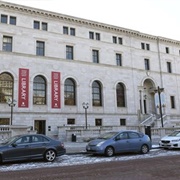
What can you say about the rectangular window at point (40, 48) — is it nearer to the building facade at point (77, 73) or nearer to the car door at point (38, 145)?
the building facade at point (77, 73)

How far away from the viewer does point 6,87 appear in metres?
28.5

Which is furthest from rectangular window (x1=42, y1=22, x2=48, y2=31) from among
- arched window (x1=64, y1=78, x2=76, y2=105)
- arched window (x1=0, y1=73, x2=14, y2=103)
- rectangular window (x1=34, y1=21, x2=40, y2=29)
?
arched window (x1=0, y1=73, x2=14, y2=103)

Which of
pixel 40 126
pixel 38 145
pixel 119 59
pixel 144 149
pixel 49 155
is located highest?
pixel 119 59

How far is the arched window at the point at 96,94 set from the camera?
34.2 meters

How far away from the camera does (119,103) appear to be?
118ft

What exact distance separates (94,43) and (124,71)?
6777 millimetres

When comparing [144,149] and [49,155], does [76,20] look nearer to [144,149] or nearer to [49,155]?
[144,149]

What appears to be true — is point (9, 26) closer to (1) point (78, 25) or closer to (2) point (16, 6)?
(2) point (16, 6)

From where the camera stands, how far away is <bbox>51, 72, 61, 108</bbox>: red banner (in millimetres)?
30700

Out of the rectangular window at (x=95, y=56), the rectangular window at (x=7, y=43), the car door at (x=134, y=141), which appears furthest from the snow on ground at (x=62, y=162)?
the rectangular window at (x=95, y=56)

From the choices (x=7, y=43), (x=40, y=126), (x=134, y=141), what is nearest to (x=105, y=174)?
(x=134, y=141)

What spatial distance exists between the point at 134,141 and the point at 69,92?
18790 mm

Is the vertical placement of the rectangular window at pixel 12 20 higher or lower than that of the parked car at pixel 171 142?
higher

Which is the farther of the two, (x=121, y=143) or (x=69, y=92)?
(x=69, y=92)
